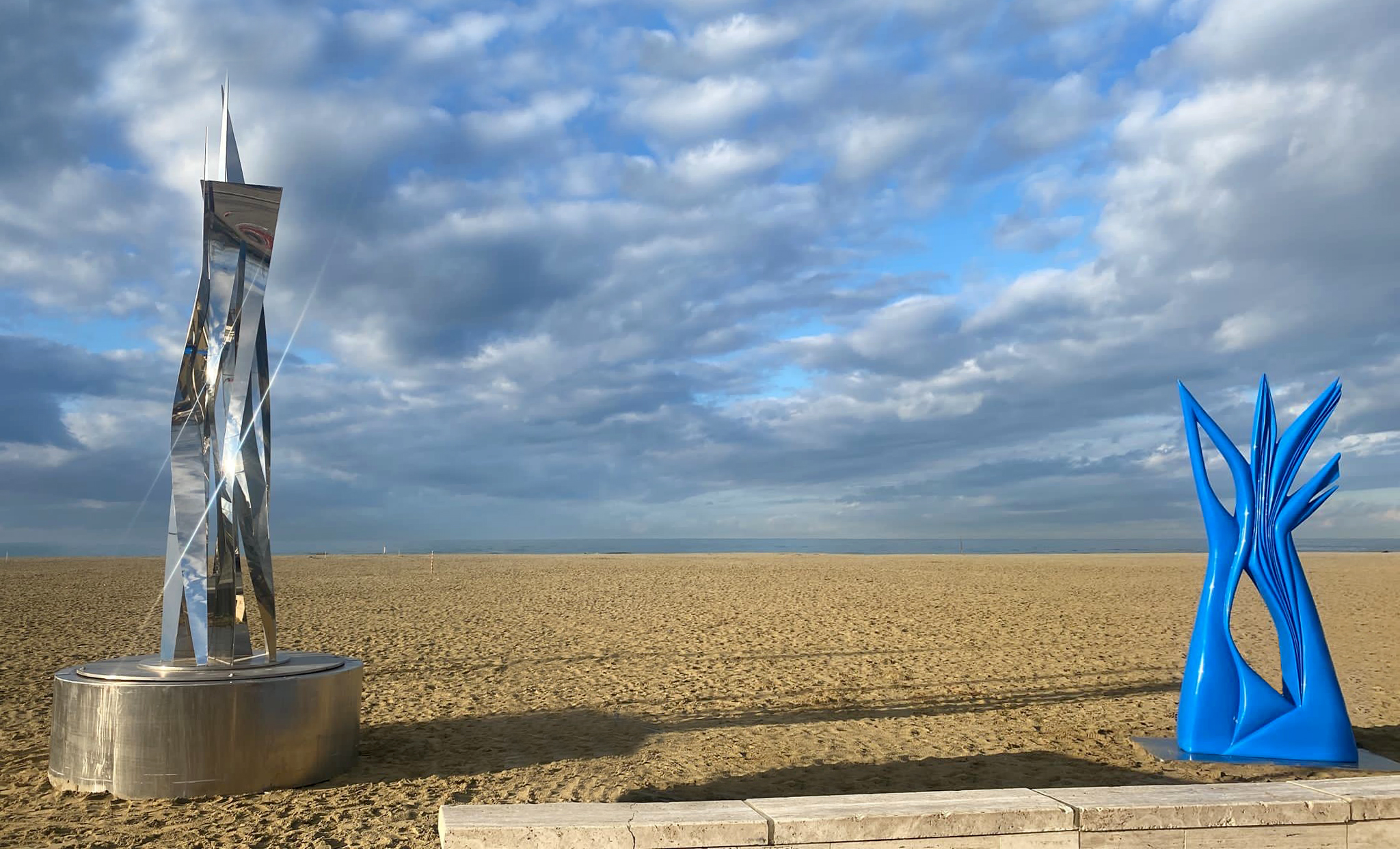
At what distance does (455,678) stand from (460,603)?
10.6 meters

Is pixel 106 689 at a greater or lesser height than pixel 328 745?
greater

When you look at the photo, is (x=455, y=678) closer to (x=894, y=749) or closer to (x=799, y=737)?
(x=799, y=737)

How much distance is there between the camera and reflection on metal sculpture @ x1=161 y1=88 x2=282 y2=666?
22.3 feet

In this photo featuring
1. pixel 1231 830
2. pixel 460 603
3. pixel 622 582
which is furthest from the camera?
pixel 622 582

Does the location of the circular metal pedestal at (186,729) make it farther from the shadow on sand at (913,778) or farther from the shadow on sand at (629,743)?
the shadow on sand at (913,778)

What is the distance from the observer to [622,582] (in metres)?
29.6

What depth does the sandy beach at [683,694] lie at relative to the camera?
6.43 m

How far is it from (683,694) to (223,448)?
5440mm

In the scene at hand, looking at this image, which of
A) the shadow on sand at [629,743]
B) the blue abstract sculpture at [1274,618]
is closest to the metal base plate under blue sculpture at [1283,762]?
the blue abstract sculpture at [1274,618]

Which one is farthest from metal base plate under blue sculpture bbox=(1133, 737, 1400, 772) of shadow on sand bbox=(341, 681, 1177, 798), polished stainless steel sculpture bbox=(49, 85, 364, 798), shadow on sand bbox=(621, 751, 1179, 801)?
polished stainless steel sculpture bbox=(49, 85, 364, 798)

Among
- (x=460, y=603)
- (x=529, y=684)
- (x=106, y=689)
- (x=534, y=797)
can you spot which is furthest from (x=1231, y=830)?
(x=460, y=603)

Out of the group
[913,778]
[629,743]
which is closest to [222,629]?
[629,743]

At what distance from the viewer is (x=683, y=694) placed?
10422mm

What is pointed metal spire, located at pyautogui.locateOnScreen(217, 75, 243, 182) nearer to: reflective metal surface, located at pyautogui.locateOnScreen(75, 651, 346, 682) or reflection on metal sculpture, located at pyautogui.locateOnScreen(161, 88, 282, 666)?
reflection on metal sculpture, located at pyautogui.locateOnScreen(161, 88, 282, 666)
